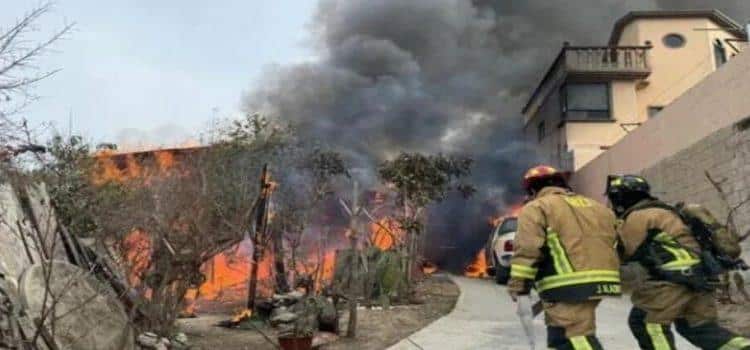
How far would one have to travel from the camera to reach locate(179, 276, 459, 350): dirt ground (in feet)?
21.8

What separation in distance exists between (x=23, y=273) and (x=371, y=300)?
5.73 meters

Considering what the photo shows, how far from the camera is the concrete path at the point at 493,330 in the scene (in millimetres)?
6184

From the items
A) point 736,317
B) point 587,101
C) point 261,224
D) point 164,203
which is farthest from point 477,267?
point 164,203

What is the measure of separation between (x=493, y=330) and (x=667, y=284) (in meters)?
3.92

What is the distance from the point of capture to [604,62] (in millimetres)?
19531

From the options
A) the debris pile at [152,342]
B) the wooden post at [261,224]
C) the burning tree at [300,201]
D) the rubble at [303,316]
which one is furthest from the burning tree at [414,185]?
the debris pile at [152,342]

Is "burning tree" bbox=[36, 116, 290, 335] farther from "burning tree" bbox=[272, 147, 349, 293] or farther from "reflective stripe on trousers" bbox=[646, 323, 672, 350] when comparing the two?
"reflective stripe on trousers" bbox=[646, 323, 672, 350]

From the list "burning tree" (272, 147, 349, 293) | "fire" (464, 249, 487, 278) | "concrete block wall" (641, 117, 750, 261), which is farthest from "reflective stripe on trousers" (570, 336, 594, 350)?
"fire" (464, 249, 487, 278)

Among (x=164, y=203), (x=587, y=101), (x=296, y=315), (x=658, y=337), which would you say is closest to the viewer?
(x=658, y=337)

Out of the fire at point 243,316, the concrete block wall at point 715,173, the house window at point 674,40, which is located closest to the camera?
the fire at point 243,316

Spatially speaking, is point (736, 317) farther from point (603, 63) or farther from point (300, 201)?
point (603, 63)

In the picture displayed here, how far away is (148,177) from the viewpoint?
11.3 m

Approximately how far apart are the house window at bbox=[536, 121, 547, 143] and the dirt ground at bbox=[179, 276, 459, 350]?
13.6 metres

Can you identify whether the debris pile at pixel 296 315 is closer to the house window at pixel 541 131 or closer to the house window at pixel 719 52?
Result: the house window at pixel 541 131
